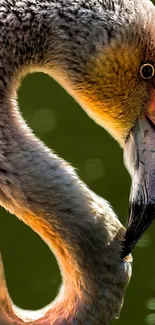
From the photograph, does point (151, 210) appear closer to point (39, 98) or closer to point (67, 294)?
point (67, 294)

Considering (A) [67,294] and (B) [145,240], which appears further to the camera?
(B) [145,240]

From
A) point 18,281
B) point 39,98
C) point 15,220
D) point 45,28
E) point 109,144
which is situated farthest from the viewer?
point 39,98

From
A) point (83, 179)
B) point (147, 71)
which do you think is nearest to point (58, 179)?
point (147, 71)

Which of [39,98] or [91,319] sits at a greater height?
[91,319]

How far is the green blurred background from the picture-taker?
6125 mm

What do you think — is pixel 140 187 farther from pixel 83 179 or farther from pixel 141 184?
pixel 83 179

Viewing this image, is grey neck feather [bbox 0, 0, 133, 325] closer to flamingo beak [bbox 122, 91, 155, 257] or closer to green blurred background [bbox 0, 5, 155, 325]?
flamingo beak [bbox 122, 91, 155, 257]

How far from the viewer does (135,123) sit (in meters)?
4.50

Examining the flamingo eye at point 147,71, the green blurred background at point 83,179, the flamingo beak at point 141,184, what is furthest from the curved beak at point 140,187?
the green blurred background at point 83,179

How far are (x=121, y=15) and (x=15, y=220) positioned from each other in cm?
256

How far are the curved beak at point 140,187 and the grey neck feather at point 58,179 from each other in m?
0.05

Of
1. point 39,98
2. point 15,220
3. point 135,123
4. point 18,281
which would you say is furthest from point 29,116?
point 135,123

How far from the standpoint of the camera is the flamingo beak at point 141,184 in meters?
4.37

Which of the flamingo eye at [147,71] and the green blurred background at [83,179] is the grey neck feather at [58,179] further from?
the green blurred background at [83,179]
